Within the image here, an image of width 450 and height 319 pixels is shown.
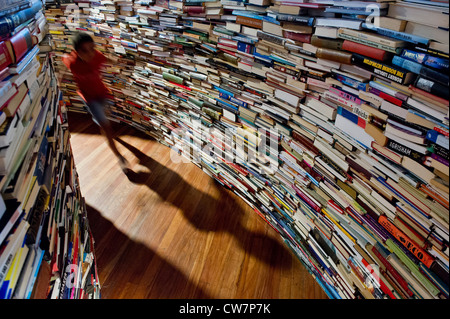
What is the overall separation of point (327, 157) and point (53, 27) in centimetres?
349

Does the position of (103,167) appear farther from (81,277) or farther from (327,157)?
(327,157)

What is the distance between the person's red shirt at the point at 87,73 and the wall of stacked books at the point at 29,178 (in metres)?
1.12

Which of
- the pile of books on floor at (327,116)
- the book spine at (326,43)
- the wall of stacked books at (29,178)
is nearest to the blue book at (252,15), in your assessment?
the pile of books on floor at (327,116)

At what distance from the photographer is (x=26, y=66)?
935 mm

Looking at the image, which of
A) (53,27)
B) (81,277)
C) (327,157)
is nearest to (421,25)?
(327,157)

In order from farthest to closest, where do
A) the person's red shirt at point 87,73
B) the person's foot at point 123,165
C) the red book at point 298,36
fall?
the person's foot at point 123,165 → the person's red shirt at point 87,73 → the red book at point 298,36

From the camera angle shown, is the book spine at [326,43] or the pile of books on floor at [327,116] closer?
the pile of books on floor at [327,116]

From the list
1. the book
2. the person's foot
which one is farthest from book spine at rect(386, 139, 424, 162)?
the person's foot

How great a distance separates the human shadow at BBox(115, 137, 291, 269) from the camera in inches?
85.1

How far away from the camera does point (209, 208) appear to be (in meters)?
2.49

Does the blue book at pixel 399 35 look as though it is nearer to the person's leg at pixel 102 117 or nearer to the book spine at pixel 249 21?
the book spine at pixel 249 21

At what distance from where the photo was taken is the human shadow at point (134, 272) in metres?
1.88

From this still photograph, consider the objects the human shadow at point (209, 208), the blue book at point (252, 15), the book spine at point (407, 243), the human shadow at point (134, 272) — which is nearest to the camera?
the book spine at point (407, 243)

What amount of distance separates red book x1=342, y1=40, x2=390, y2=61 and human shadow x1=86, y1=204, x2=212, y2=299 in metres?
1.60
